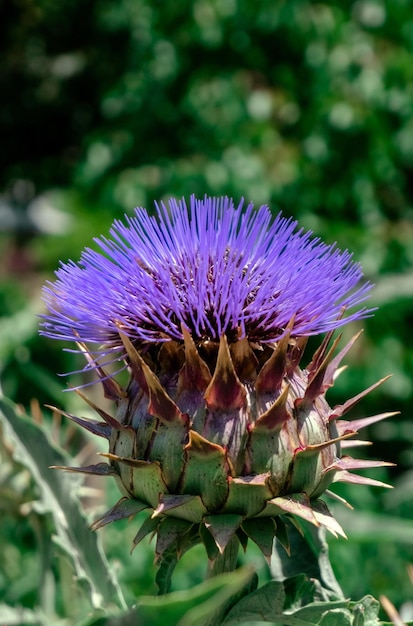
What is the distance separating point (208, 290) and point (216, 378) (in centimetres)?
11

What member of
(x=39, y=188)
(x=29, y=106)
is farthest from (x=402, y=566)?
(x=29, y=106)

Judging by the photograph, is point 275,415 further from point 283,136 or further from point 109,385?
point 283,136

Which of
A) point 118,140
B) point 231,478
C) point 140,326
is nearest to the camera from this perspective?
point 231,478

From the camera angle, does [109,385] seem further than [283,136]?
No

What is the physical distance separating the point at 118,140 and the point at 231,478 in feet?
7.73

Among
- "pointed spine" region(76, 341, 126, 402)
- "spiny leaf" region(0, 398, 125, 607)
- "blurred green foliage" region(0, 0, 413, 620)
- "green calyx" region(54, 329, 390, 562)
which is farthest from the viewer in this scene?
"blurred green foliage" region(0, 0, 413, 620)

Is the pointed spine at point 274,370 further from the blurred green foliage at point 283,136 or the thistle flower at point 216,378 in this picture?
the blurred green foliage at point 283,136

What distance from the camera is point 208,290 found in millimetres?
887

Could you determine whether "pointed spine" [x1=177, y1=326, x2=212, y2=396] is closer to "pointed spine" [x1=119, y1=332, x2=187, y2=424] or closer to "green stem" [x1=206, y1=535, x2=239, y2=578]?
"pointed spine" [x1=119, y1=332, x2=187, y2=424]

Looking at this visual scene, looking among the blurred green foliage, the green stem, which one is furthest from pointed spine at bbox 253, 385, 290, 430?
the blurred green foliage

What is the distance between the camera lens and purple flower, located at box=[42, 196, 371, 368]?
87 cm

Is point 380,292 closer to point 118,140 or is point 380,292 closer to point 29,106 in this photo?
point 118,140

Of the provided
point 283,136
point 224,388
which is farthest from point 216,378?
point 283,136

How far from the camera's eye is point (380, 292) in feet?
7.74
